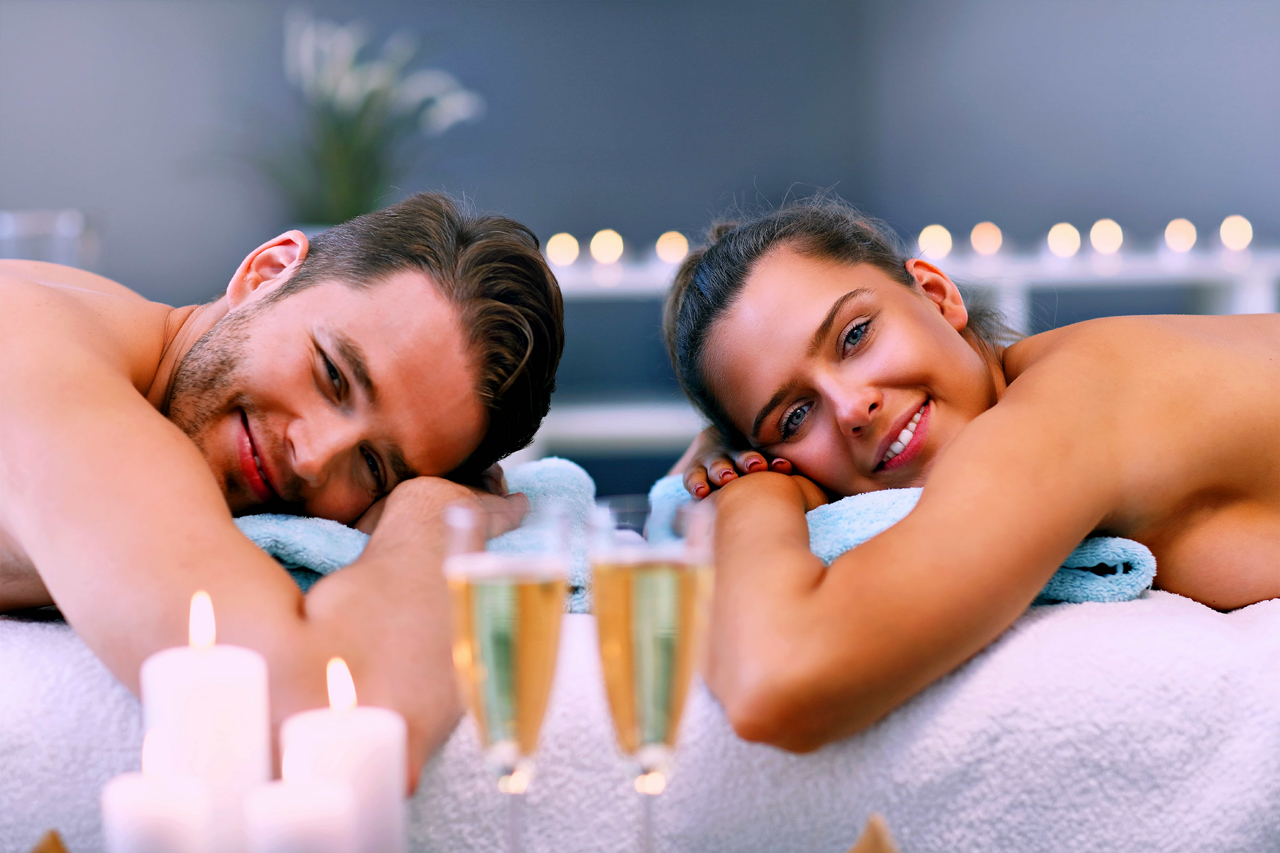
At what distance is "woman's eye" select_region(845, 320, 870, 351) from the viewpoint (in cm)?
115

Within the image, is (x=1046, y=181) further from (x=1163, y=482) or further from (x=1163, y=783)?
(x=1163, y=783)

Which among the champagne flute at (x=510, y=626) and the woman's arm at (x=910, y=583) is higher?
the champagne flute at (x=510, y=626)

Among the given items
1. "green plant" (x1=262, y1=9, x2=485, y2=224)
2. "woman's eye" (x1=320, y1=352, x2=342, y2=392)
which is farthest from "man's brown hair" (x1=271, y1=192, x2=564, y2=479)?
"green plant" (x1=262, y1=9, x2=485, y2=224)

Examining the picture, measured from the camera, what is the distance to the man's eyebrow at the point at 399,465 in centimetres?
106

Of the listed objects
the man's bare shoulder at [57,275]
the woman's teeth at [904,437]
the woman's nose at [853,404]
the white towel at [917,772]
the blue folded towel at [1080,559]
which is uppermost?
the man's bare shoulder at [57,275]

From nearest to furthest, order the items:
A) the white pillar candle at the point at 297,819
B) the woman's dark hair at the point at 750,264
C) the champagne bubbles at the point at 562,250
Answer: the white pillar candle at the point at 297,819, the woman's dark hair at the point at 750,264, the champagne bubbles at the point at 562,250

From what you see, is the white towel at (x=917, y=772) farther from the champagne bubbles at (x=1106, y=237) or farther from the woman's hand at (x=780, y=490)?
the champagne bubbles at (x=1106, y=237)

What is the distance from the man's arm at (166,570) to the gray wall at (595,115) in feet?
10.7

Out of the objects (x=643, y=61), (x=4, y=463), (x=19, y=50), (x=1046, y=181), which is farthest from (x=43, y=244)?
(x=1046, y=181)

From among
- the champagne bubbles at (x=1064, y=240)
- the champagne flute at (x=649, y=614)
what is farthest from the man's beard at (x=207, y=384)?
the champagne bubbles at (x=1064, y=240)

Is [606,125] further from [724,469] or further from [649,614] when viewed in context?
[649,614]

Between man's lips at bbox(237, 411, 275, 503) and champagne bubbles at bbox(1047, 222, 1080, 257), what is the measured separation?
3.09m

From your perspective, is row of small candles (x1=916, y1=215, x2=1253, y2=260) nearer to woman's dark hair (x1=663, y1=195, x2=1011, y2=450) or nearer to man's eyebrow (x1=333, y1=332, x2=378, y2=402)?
woman's dark hair (x1=663, y1=195, x2=1011, y2=450)

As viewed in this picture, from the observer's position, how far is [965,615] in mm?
753
